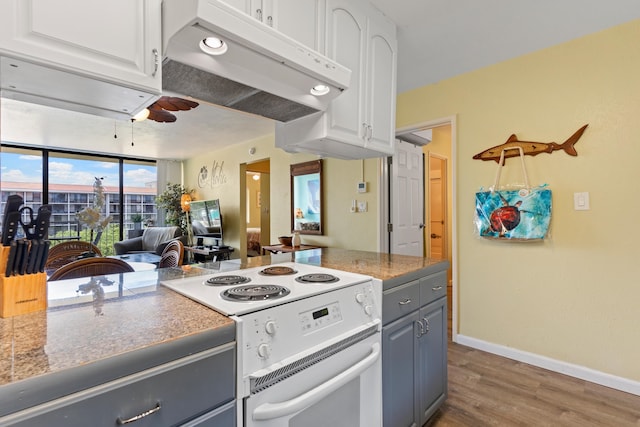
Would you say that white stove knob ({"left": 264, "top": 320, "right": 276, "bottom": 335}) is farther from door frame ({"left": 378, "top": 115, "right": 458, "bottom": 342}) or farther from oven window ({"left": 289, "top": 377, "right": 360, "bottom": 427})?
door frame ({"left": 378, "top": 115, "right": 458, "bottom": 342})

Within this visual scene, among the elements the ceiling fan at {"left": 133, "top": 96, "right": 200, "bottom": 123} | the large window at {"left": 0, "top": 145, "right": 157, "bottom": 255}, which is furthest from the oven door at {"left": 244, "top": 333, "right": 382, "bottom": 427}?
the large window at {"left": 0, "top": 145, "right": 157, "bottom": 255}

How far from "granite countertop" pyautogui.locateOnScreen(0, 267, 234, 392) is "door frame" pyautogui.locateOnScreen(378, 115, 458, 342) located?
2.47 meters

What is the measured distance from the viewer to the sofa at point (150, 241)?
5.81m

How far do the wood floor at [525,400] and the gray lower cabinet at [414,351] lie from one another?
0.68ft

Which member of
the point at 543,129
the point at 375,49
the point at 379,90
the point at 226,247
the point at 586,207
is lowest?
the point at 226,247

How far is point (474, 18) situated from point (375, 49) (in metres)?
0.73

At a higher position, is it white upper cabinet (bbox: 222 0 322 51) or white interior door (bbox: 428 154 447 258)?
white upper cabinet (bbox: 222 0 322 51)

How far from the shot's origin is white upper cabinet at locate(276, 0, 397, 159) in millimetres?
1682

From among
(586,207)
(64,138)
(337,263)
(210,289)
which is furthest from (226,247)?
(586,207)

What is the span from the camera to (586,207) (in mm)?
2191

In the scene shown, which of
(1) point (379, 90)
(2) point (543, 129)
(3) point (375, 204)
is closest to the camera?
(1) point (379, 90)

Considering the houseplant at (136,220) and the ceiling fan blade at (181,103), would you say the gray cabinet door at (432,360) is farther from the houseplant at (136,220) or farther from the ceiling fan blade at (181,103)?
the houseplant at (136,220)

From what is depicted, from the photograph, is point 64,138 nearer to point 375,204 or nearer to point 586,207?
point 375,204

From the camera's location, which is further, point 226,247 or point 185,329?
point 226,247
